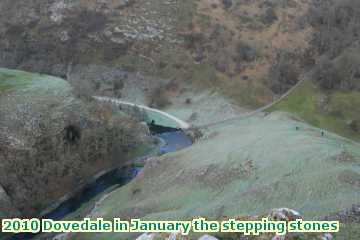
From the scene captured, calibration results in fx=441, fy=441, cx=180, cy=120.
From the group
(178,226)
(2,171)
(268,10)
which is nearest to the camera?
(178,226)

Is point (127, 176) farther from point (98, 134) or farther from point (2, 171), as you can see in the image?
point (2, 171)

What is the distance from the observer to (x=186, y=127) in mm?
77562

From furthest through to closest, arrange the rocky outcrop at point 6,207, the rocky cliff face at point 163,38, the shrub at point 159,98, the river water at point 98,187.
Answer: the rocky cliff face at point 163,38 < the shrub at point 159,98 < the river water at point 98,187 < the rocky outcrop at point 6,207

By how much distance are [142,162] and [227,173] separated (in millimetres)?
22858

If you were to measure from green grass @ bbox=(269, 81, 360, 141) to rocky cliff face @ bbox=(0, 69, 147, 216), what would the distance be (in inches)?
1094

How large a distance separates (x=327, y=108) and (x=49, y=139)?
47.2 m

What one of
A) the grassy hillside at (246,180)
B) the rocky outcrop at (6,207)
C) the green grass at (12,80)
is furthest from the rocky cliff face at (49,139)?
the grassy hillside at (246,180)

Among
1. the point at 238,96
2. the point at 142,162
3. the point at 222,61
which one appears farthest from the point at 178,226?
the point at 222,61

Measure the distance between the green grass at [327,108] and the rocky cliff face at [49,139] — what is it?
91.1 ft

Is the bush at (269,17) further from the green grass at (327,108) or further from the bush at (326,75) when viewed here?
the green grass at (327,108)

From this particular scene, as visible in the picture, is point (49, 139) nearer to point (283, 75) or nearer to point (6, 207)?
point (6, 207)

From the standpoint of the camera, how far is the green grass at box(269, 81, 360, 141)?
73.1 meters

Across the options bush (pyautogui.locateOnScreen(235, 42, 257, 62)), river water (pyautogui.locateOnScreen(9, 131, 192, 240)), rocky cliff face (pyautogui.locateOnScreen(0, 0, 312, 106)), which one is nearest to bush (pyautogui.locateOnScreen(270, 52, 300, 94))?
rocky cliff face (pyautogui.locateOnScreen(0, 0, 312, 106))

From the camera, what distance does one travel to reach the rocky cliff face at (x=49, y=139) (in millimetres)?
54875
